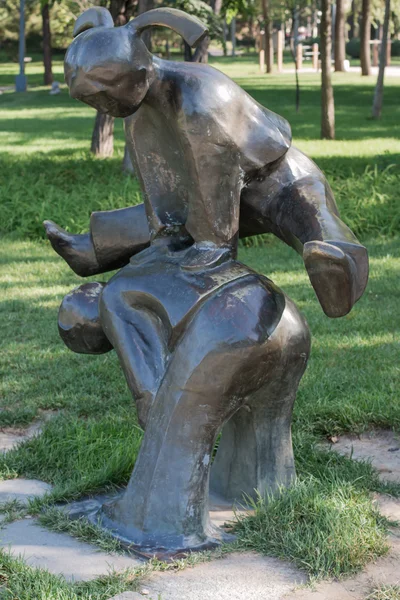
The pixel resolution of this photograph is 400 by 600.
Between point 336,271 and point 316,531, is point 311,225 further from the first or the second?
point 316,531

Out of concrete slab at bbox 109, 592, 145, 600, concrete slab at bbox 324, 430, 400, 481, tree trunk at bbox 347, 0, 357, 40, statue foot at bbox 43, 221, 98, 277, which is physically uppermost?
tree trunk at bbox 347, 0, 357, 40

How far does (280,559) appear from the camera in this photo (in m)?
3.19

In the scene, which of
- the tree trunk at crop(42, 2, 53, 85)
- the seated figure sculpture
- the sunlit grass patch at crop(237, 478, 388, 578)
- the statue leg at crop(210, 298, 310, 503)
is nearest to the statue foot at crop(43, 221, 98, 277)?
the seated figure sculpture

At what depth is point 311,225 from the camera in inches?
125

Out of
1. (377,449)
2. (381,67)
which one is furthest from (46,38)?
(377,449)

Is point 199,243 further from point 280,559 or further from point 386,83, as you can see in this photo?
point 386,83

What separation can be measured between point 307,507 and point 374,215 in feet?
22.5

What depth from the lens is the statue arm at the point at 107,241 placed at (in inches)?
146

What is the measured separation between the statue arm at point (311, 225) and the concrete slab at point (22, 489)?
135 cm

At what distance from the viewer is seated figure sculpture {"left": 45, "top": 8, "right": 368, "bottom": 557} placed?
125 inches

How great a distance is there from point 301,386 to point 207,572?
2.34 m

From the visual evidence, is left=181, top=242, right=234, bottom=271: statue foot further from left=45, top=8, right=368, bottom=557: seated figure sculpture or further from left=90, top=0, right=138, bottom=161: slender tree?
left=90, top=0, right=138, bottom=161: slender tree

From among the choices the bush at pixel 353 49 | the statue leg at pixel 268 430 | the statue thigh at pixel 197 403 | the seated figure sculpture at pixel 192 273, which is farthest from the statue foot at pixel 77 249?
the bush at pixel 353 49

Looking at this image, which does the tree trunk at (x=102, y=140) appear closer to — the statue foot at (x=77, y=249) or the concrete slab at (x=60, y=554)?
the statue foot at (x=77, y=249)
